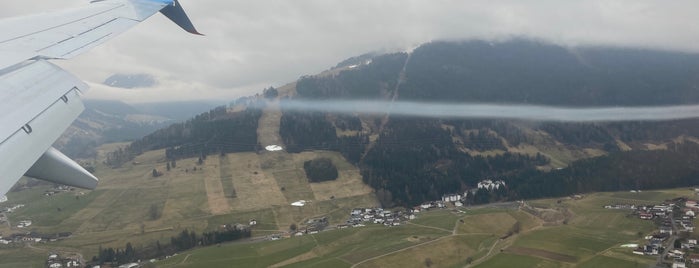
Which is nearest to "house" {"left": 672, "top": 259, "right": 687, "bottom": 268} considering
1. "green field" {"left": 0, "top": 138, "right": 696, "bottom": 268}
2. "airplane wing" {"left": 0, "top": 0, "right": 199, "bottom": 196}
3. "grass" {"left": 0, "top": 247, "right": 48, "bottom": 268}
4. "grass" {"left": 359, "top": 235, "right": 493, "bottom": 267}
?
"green field" {"left": 0, "top": 138, "right": 696, "bottom": 268}

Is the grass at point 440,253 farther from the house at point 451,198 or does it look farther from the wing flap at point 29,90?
the wing flap at point 29,90

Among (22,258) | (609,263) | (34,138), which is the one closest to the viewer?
(34,138)

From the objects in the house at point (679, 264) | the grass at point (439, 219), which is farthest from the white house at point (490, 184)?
the house at point (679, 264)

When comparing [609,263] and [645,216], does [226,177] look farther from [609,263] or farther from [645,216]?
[645,216]

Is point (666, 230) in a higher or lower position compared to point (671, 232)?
A: higher

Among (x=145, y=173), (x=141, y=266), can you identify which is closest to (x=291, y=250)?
Answer: (x=141, y=266)

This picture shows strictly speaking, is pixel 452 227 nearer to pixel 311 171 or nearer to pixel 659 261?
pixel 659 261

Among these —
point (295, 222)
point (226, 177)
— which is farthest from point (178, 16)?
point (226, 177)
